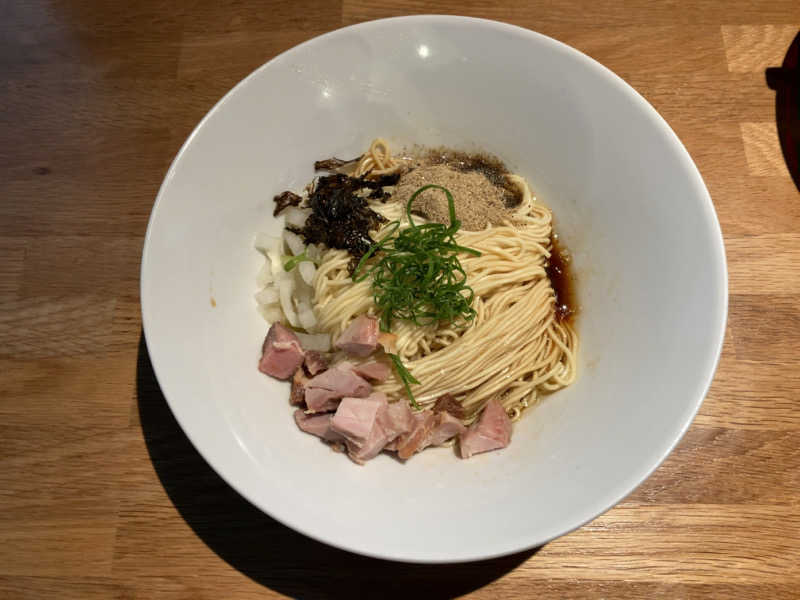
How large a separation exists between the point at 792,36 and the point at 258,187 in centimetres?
385

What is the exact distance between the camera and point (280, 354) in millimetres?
2969

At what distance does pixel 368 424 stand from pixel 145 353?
1.59m

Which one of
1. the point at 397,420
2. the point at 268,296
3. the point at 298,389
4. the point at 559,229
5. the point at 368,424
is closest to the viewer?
the point at 368,424

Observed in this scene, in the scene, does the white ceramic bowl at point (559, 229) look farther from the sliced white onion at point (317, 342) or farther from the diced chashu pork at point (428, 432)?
the sliced white onion at point (317, 342)

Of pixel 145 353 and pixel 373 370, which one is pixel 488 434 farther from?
pixel 145 353

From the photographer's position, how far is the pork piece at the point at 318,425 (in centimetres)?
284

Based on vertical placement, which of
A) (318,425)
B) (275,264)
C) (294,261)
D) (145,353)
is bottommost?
(145,353)

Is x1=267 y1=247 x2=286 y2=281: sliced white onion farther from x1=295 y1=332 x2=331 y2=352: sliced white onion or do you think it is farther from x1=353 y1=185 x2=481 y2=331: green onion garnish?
x1=353 y1=185 x2=481 y2=331: green onion garnish

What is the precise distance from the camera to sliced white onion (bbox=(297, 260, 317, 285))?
326 centimetres

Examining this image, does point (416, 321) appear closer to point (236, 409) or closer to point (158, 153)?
point (236, 409)

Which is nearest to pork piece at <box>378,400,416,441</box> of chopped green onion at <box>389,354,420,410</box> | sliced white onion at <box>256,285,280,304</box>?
chopped green onion at <box>389,354,420,410</box>

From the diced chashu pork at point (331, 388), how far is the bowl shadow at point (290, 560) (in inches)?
27.2

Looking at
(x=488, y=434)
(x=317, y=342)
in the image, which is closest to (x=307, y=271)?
(x=317, y=342)

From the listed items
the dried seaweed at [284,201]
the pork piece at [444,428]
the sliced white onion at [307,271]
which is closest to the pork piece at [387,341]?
the pork piece at [444,428]
